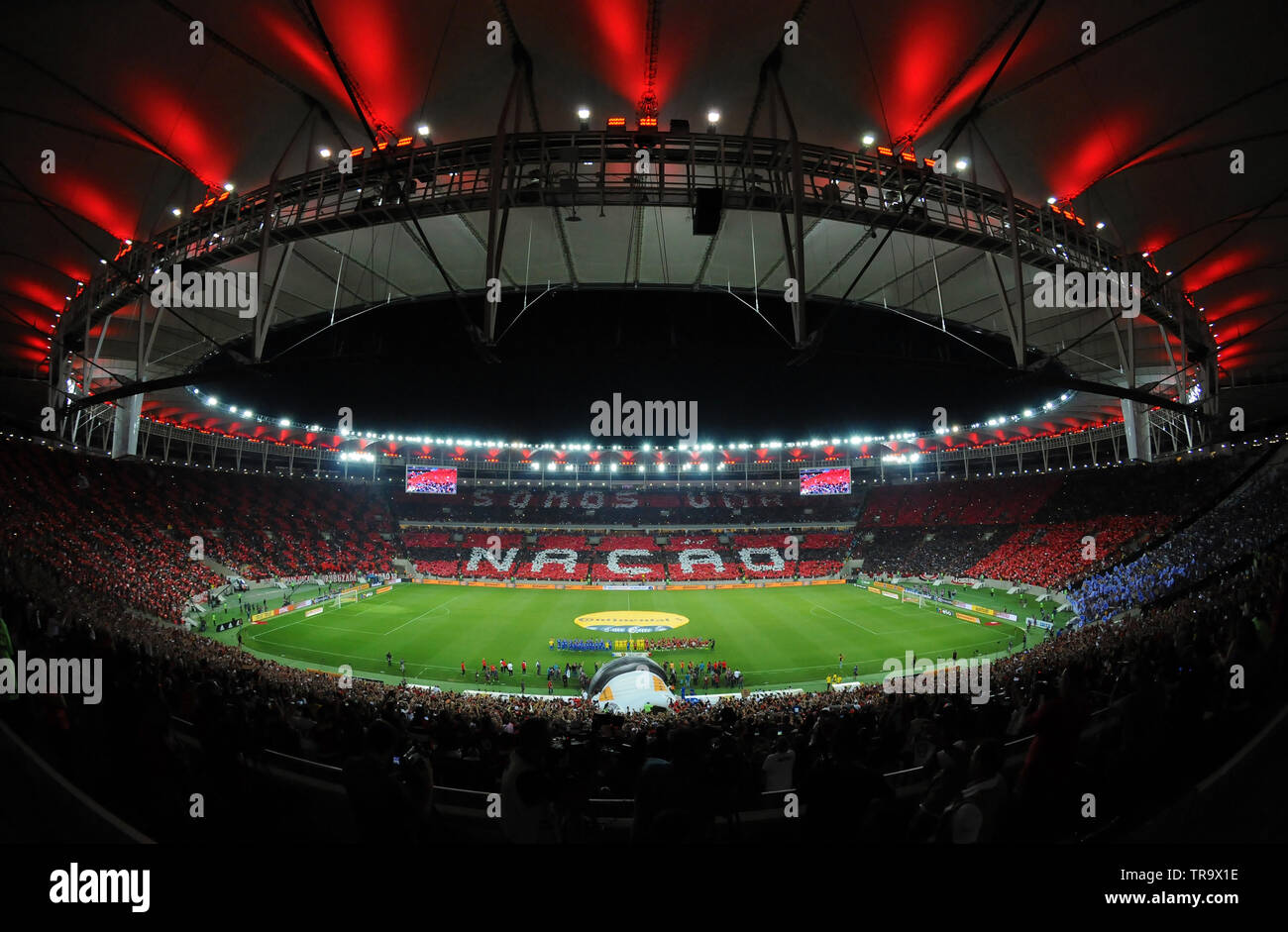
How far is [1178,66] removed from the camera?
9.59m

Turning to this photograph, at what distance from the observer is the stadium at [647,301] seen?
4.56 m

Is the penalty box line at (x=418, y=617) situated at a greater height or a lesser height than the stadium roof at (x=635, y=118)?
lesser

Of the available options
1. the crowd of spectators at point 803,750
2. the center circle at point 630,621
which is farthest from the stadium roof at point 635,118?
the center circle at point 630,621

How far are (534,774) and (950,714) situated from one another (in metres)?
6.65

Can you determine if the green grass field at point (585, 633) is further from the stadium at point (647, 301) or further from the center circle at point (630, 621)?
the stadium at point (647, 301)

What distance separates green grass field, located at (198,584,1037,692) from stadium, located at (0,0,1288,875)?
1565 millimetres

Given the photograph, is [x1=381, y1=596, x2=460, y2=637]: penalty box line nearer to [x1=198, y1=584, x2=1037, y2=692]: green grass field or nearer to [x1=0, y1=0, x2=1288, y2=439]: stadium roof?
[x1=198, y1=584, x2=1037, y2=692]: green grass field

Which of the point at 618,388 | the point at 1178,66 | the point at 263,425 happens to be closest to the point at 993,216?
the point at 1178,66

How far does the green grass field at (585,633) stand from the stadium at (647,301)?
1.57 metres

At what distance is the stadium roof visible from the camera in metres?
9.03

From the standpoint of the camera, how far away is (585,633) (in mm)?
33500

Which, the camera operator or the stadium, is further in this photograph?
the stadium

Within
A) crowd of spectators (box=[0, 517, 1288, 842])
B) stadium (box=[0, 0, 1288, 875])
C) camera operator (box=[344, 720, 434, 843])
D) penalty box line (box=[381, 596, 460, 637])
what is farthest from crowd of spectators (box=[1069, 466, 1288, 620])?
penalty box line (box=[381, 596, 460, 637])

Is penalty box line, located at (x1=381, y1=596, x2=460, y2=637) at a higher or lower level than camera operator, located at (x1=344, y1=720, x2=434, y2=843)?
lower
